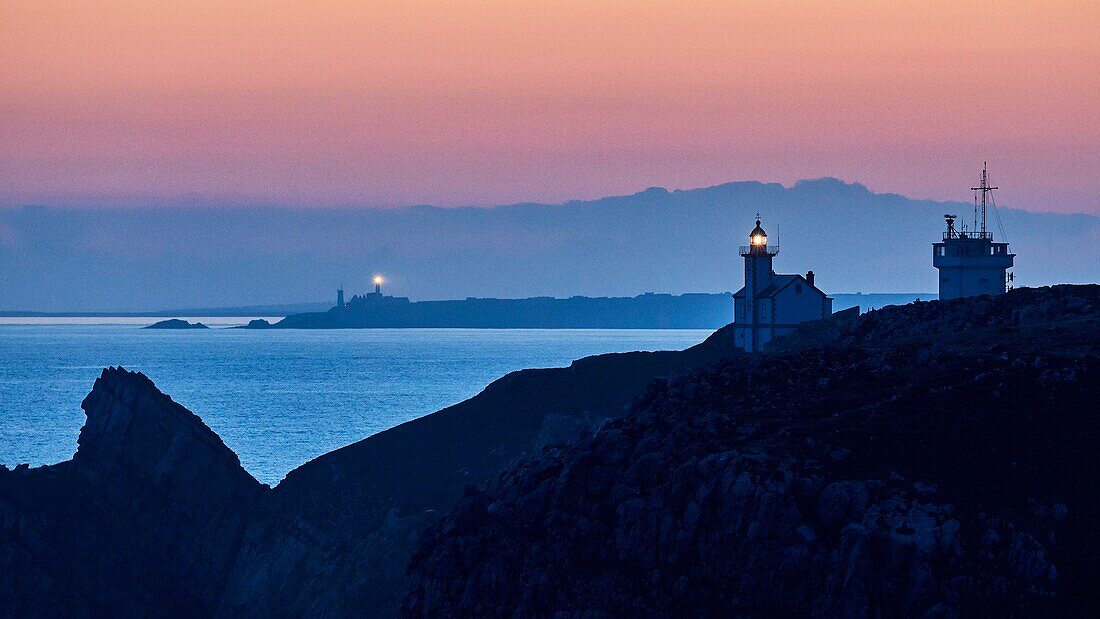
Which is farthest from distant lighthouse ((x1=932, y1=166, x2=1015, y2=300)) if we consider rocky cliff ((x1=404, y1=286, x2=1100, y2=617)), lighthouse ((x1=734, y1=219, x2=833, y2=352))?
rocky cliff ((x1=404, y1=286, x2=1100, y2=617))

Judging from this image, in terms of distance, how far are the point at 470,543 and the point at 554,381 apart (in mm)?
42972

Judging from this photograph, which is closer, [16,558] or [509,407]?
[16,558]

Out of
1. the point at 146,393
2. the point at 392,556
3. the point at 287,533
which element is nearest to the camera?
the point at 392,556

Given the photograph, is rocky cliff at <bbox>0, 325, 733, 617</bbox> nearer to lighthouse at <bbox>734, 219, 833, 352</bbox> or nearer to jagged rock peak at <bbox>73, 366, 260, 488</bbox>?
jagged rock peak at <bbox>73, 366, 260, 488</bbox>

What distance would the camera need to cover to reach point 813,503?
35.7m

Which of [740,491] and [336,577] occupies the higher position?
[740,491]

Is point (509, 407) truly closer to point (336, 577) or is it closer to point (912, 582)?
point (336, 577)

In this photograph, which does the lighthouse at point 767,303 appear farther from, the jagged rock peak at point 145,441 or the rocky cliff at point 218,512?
the jagged rock peak at point 145,441

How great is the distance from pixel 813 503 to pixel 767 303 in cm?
5478

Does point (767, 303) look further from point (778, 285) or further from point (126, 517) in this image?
point (126, 517)

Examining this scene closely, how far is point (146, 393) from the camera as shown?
71.6m

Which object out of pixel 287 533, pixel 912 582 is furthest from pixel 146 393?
pixel 912 582

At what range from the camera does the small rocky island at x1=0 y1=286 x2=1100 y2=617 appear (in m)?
33.9

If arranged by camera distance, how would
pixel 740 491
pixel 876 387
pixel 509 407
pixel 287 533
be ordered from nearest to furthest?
pixel 740 491 → pixel 876 387 → pixel 287 533 → pixel 509 407
